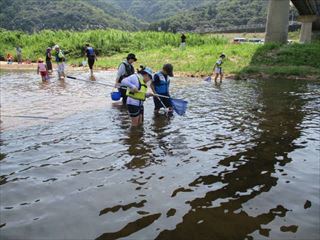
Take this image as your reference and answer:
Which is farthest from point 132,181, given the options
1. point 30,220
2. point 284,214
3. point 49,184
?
point 284,214

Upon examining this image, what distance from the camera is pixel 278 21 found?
106 feet

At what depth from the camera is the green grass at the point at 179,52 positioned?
24855mm

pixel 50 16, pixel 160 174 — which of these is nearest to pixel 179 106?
pixel 160 174

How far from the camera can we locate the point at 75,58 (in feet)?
115

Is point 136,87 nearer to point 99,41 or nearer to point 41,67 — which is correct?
point 41,67

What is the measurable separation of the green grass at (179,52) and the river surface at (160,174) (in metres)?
12.4

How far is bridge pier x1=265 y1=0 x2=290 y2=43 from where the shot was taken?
3222 centimetres

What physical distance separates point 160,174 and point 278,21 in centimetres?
2914

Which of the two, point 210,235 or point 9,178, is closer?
point 210,235

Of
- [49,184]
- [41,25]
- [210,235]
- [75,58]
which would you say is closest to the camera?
[210,235]

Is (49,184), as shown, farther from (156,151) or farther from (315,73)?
(315,73)

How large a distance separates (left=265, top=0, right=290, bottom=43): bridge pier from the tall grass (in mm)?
5730

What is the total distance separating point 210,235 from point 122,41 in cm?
3440

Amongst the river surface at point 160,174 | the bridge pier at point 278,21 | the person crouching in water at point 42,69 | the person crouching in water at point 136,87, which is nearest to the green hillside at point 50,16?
the bridge pier at point 278,21
